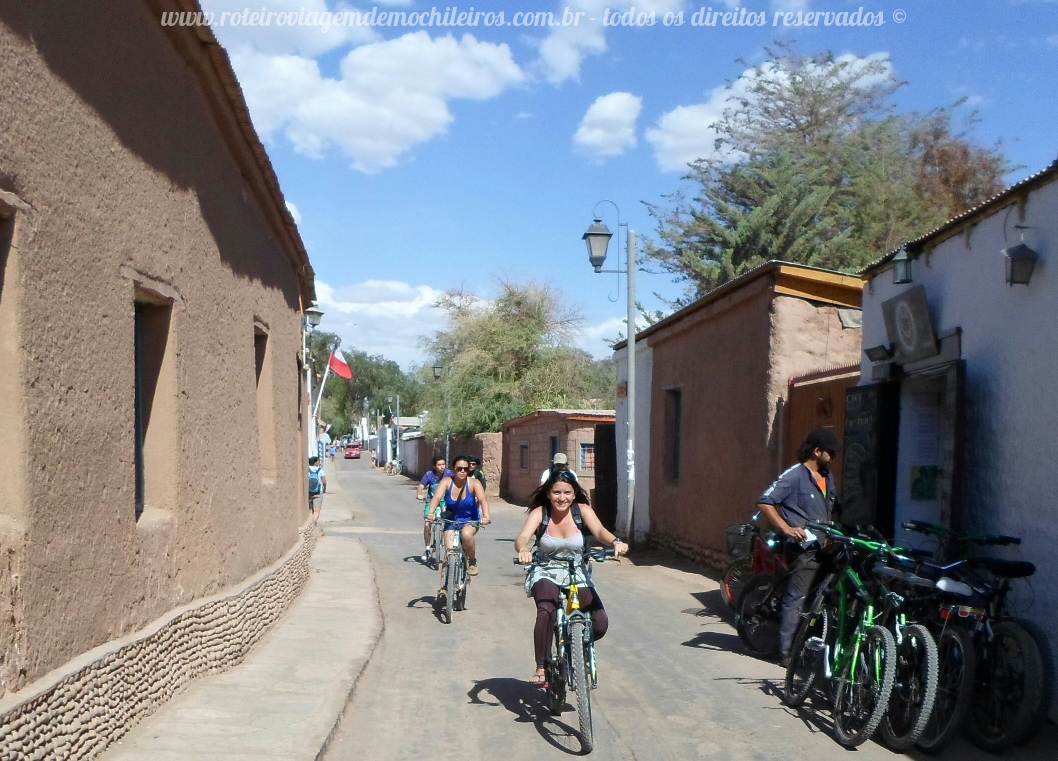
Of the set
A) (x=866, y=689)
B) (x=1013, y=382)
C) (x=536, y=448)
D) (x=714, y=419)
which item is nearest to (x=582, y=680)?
(x=866, y=689)

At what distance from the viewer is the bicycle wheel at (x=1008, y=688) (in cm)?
534

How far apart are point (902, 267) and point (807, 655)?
3.67 m

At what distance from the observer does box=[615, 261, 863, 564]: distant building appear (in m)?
11.9

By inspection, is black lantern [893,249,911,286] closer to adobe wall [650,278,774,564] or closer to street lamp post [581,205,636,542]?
adobe wall [650,278,774,564]

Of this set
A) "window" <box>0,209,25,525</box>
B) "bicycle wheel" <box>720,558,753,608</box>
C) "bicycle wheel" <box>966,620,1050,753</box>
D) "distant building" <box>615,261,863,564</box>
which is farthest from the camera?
"distant building" <box>615,261,863,564</box>

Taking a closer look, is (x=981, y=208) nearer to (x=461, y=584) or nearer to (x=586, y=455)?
(x=461, y=584)

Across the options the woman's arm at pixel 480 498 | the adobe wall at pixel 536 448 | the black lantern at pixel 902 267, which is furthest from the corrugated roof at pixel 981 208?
the adobe wall at pixel 536 448

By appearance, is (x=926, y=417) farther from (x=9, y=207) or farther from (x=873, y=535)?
(x=9, y=207)

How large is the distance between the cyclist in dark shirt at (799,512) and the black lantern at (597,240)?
8.99 metres

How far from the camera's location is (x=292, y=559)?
10.9 metres

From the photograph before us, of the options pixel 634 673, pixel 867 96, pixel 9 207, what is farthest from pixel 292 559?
pixel 867 96

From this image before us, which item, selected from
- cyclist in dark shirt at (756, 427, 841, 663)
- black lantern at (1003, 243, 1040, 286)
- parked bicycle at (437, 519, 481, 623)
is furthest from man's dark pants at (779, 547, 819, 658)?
parked bicycle at (437, 519, 481, 623)

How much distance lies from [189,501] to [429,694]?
2040mm

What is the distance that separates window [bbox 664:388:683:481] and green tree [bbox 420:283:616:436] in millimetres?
22790
